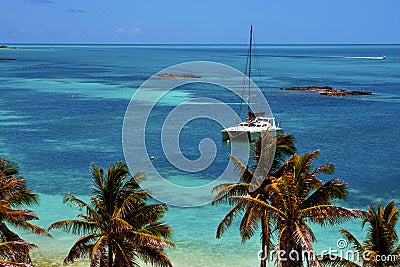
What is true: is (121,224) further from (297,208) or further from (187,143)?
(187,143)

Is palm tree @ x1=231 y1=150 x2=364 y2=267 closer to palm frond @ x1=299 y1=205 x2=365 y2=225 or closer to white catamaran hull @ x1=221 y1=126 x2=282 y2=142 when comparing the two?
palm frond @ x1=299 y1=205 x2=365 y2=225

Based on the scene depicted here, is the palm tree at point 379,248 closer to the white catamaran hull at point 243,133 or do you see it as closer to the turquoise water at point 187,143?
the turquoise water at point 187,143

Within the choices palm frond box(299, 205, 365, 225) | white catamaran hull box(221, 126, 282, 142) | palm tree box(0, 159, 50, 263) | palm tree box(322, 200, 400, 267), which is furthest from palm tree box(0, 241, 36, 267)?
white catamaran hull box(221, 126, 282, 142)

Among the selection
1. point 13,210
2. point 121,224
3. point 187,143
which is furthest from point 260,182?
point 187,143

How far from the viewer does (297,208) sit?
1777 cm

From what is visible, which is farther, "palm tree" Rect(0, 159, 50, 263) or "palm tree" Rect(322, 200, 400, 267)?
"palm tree" Rect(0, 159, 50, 263)

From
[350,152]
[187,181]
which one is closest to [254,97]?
[350,152]

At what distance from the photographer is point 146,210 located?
61.6ft

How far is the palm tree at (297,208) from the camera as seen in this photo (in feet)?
56.5

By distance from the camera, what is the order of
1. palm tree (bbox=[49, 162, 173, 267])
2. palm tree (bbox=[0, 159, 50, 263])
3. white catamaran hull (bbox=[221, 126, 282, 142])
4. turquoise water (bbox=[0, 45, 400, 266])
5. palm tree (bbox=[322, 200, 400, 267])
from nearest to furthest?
palm tree (bbox=[322, 200, 400, 267])
palm tree (bbox=[0, 159, 50, 263])
palm tree (bbox=[49, 162, 173, 267])
turquoise water (bbox=[0, 45, 400, 266])
white catamaran hull (bbox=[221, 126, 282, 142])

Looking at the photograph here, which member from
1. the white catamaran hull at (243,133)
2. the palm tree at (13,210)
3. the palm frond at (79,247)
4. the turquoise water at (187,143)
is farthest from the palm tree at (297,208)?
the white catamaran hull at (243,133)

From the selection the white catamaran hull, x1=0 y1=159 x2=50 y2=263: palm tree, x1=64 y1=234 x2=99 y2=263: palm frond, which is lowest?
x1=64 y1=234 x2=99 y2=263: palm frond

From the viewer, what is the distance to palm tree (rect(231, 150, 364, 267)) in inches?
679

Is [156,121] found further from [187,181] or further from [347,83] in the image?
[347,83]
